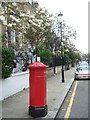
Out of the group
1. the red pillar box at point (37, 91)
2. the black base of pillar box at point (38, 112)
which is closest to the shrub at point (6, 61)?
the red pillar box at point (37, 91)

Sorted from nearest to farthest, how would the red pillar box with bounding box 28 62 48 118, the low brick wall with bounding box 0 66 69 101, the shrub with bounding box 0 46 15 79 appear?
1. the red pillar box with bounding box 28 62 48 118
2. the shrub with bounding box 0 46 15 79
3. the low brick wall with bounding box 0 66 69 101

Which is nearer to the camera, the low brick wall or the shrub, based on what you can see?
the shrub

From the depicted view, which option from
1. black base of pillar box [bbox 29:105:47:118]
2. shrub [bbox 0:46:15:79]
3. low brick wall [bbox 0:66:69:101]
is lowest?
black base of pillar box [bbox 29:105:47:118]

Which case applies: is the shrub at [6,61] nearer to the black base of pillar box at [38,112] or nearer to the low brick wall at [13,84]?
the low brick wall at [13,84]

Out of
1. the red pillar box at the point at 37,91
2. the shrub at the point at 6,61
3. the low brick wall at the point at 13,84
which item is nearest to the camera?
the red pillar box at the point at 37,91

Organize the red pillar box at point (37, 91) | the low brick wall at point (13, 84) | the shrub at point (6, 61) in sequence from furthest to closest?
the low brick wall at point (13, 84) → the shrub at point (6, 61) → the red pillar box at point (37, 91)

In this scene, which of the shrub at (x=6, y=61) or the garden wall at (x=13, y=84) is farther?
the garden wall at (x=13, y=84)

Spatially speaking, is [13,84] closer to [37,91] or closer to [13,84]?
[13,84]

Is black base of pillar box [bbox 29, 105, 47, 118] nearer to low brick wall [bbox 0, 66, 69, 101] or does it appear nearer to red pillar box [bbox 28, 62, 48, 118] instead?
red pillar box [bbox 28, 62, 48, 118]

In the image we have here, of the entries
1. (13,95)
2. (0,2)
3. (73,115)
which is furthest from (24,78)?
(73,115)

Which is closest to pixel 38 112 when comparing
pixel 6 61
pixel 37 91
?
pixel 37 91

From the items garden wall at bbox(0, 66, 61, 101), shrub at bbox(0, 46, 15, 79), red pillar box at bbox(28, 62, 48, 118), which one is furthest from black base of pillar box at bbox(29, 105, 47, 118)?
shrub at bbox(0, 46, 15, 79)

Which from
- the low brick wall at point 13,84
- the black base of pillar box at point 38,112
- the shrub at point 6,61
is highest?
the shrub at point 6,61

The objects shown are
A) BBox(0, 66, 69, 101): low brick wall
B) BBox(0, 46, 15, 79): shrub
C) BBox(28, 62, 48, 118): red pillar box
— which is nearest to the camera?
BBox(28, 62, 48, 118): red pillar box
